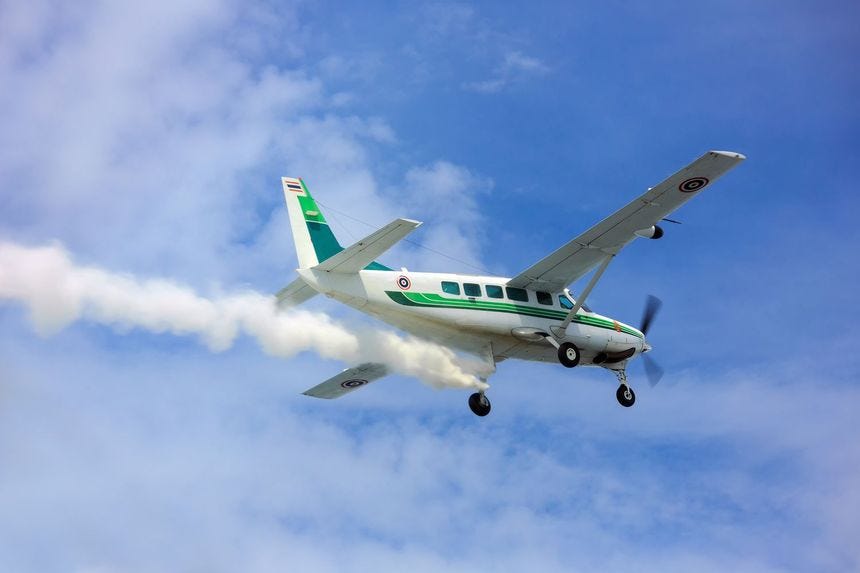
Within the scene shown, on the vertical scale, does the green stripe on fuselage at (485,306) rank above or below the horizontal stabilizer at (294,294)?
below

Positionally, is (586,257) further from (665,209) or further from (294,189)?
(294,189)

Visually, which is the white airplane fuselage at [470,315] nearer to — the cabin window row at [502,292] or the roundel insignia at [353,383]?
the cabin window row at [502,292]

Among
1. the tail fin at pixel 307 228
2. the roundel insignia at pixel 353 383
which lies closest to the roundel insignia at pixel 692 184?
the tail fin at pixel 307 228

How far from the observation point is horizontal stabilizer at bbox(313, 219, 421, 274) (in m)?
22.3

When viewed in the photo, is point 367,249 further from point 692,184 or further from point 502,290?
point 692,184

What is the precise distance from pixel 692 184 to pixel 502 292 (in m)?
5.45

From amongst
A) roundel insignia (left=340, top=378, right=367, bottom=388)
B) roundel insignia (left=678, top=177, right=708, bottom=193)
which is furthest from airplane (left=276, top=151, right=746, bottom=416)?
roundel insignia (left=340, top=378, right=367, bottom=388)

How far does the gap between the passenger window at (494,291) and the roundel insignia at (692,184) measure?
5.20m

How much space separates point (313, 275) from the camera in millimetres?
24422

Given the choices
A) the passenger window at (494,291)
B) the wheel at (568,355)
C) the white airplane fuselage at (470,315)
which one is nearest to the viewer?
the white airplane fuselage at (470,315)

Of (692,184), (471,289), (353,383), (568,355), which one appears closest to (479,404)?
(568,355)

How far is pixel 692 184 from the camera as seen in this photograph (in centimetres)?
2488

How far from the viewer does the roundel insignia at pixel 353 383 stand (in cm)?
3033

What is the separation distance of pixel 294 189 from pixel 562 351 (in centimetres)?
809
